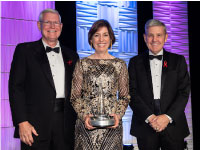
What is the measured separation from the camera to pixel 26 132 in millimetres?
2584

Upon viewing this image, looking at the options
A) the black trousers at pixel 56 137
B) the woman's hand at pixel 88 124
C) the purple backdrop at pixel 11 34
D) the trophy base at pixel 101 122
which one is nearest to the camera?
the trophy base at pixel 101 122

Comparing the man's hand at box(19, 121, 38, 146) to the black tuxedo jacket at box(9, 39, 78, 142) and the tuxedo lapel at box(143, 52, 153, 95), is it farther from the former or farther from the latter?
the tuxedo lapel at box(143, 52, 153, 95)

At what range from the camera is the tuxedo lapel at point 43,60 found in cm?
273

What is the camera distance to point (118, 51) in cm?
475

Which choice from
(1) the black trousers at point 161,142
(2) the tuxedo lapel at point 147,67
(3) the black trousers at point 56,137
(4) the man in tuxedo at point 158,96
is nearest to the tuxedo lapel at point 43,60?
(3) the black trousers at point 56,137

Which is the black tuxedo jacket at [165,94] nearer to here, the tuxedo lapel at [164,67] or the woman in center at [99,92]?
the tuxedo lapel at [164,67]

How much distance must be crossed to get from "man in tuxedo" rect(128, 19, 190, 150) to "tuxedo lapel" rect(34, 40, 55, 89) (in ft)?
3.13

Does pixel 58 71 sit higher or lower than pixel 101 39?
lower

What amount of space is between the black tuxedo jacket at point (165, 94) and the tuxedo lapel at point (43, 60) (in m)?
0.95

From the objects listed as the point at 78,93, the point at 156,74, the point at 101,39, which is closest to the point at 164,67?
the point at 156,74

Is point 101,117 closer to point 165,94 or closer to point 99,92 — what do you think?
point 99,92

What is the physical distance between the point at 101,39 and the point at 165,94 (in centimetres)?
97

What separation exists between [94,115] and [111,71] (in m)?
0.50

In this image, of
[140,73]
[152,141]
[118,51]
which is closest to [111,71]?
[140,73]
